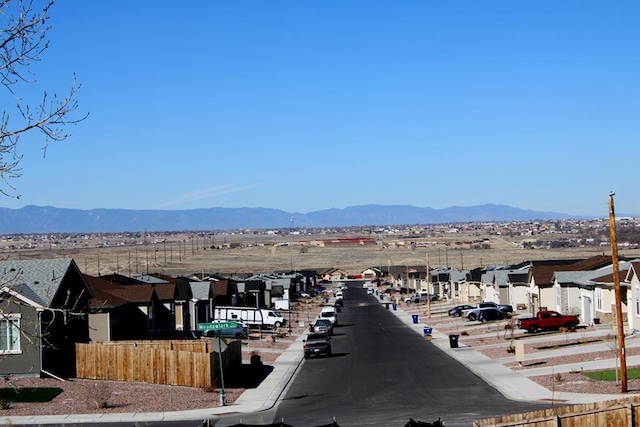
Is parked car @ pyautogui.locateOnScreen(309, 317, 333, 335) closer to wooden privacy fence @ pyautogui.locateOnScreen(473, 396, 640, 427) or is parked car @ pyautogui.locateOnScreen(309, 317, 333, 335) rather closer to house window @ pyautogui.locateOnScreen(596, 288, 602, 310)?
house window @ pyautogui.locateOnScreen(596, 288, 602, 310)

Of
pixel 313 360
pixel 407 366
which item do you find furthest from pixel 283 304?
pixel 407 366

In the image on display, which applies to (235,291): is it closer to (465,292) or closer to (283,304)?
(283,304)

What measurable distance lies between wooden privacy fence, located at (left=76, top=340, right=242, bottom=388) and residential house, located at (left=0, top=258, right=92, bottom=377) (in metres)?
1.43

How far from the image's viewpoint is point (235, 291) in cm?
8381

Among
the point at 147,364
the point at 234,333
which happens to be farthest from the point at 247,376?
the point at 234,333

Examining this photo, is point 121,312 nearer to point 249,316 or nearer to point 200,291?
point 200,291

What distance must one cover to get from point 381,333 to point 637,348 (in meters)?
28.1

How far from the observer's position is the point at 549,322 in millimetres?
58969

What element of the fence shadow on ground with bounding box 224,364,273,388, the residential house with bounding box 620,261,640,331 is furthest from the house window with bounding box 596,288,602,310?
the fence shadow on ground with bounding box 224,364,273,388

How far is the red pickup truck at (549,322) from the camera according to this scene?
192ft

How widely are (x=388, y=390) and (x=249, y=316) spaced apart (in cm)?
3978

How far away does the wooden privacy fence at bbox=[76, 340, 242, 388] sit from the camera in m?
38.0

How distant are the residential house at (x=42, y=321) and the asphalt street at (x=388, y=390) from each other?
9.73 meters

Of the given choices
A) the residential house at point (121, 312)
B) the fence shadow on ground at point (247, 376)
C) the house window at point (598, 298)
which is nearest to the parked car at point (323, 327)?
the residential house at point (121, 312)
